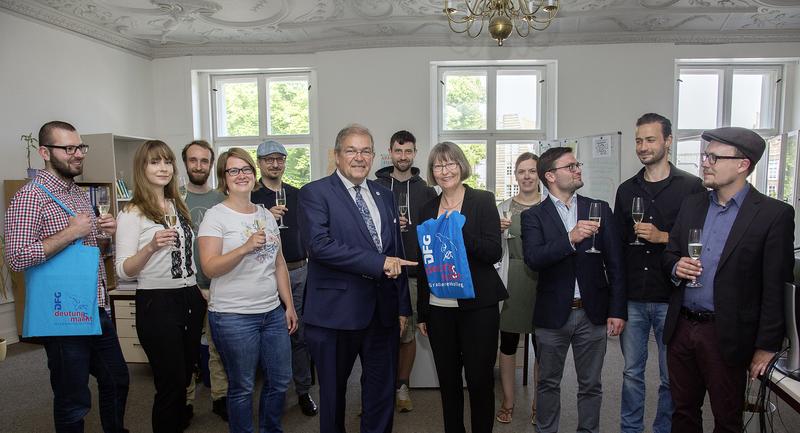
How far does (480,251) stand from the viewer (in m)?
2.04

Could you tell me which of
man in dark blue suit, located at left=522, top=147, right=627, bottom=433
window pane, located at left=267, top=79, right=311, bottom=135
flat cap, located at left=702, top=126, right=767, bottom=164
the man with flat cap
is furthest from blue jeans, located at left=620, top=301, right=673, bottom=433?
window pane, located at left=267, top=79, right=311, bottom=135

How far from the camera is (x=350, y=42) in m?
5.62

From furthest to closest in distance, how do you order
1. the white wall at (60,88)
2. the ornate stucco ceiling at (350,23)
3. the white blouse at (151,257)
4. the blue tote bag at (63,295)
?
the ornate stucco ceiling at (350,23)
the white wall at (60,88)
the white blouse at (151,257)
the blue tote bag at (63,295)

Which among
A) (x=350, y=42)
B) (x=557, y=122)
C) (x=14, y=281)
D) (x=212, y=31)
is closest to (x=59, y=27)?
(x=212, y=31)

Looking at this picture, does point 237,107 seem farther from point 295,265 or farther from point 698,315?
point 698,315

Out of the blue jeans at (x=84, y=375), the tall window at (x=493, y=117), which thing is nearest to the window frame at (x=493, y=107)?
the tall window at (x=493, y=117)

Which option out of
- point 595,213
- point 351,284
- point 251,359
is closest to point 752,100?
point 595,213

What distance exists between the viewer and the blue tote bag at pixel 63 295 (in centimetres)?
185

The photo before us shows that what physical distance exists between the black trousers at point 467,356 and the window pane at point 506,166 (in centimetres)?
424

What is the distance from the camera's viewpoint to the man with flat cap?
166cm

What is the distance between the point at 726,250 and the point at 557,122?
4.23 meters

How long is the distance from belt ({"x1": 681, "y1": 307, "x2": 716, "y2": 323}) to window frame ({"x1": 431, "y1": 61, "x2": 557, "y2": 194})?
4.22 meters

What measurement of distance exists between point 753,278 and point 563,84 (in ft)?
14.5

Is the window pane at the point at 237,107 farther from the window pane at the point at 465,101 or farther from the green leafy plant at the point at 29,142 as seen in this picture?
the window pane at the point at 465,101
